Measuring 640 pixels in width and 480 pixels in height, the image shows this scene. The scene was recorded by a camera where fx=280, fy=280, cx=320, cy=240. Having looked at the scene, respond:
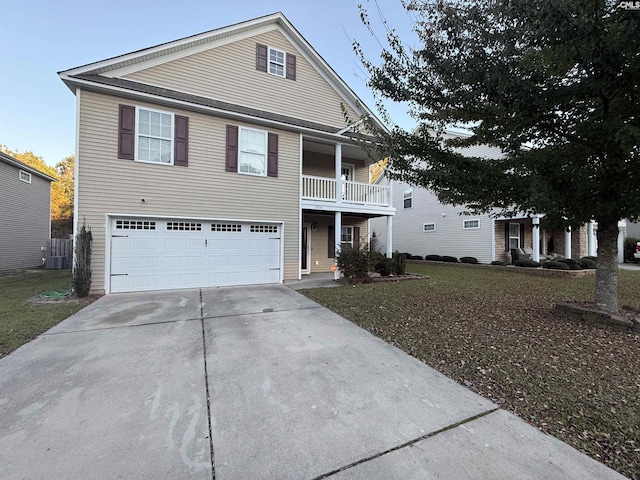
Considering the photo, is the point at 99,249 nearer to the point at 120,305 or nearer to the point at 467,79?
the point at 120,305

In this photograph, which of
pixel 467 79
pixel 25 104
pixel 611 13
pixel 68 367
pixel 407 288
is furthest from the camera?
pixel 25 104

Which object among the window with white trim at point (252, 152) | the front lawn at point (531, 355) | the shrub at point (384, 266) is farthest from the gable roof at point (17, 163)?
the shrub at point (384, 266)

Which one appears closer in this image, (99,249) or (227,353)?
(227,353)

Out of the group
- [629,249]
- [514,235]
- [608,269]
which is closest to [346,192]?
[608,269]

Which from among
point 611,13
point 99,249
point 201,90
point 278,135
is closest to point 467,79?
point 611,13

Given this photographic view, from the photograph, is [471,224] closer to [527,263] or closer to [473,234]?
[473,234]

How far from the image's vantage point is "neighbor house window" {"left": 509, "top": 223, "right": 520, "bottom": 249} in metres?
15.8

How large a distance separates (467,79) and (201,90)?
316 inches

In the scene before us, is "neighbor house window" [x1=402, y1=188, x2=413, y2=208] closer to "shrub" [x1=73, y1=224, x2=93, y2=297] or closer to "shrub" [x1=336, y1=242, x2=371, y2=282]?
"shrub" [x1=336, y1=242, x2=371, y2=282]

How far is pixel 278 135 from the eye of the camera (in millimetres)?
9867

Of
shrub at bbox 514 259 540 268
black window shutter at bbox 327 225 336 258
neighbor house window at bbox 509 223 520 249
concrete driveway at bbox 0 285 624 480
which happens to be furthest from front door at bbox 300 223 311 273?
neighbor house window at bbox 509 223 520 249

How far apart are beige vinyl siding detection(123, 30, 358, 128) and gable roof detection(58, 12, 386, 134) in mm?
175

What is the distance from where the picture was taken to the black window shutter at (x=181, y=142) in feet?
27.4

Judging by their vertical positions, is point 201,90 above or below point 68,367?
above
